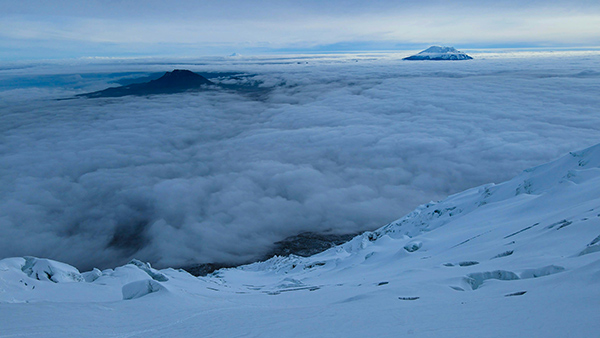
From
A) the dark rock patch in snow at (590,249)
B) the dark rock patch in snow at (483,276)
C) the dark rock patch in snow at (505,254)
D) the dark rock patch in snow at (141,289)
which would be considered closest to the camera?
the dark rock patch in snow at (590,249)

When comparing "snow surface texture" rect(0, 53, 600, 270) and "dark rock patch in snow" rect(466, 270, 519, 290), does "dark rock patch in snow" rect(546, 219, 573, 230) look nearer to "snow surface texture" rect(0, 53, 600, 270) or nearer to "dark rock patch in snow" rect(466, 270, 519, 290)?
"dark rock patch in snow" rect(466, 270, 519, 290)

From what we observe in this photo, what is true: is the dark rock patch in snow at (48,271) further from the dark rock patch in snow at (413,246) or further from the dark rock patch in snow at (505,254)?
the dark rock patch in snow at (413,246)

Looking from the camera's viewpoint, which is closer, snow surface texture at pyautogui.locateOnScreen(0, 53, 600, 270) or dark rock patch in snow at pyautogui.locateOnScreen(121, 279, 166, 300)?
dark rock patch in snow at pyautogui.locateOnScreen(121, 279, 166, 300)

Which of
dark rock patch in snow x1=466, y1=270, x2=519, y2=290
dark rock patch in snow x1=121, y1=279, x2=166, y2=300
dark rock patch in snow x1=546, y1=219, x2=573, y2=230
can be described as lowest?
dark rock patch in snow x1=121, y1=279, x2=166, y2=300

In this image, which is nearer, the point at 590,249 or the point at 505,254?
the point at 590,249

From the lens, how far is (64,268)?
52.1 feet

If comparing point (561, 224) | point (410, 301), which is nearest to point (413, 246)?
point (561, 224)

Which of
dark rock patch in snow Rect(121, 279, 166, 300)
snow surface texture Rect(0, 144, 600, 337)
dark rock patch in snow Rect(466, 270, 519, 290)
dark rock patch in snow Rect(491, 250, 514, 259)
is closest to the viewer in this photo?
snow surface texture Rect(0, 144, 600, 337)

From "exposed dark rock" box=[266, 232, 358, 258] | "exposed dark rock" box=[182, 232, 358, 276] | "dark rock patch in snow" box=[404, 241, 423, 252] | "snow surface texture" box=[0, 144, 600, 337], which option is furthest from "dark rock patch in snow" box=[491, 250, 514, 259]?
"exposed dark rock" box=[266, 232, 358, 258]

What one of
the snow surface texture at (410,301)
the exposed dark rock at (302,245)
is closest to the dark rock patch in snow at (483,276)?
the snow surface texture at (410,301)

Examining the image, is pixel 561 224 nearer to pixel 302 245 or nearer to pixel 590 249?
pixel 590 249

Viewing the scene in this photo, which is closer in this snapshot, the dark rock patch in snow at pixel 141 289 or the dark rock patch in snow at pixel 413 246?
the dark rock patch in snow at pixel 141 289

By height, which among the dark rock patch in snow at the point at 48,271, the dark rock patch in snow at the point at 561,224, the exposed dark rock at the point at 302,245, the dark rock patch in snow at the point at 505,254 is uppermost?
the dark rock patch in snow at the point at 561,224

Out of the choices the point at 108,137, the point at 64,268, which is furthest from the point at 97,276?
the point at 108,137
